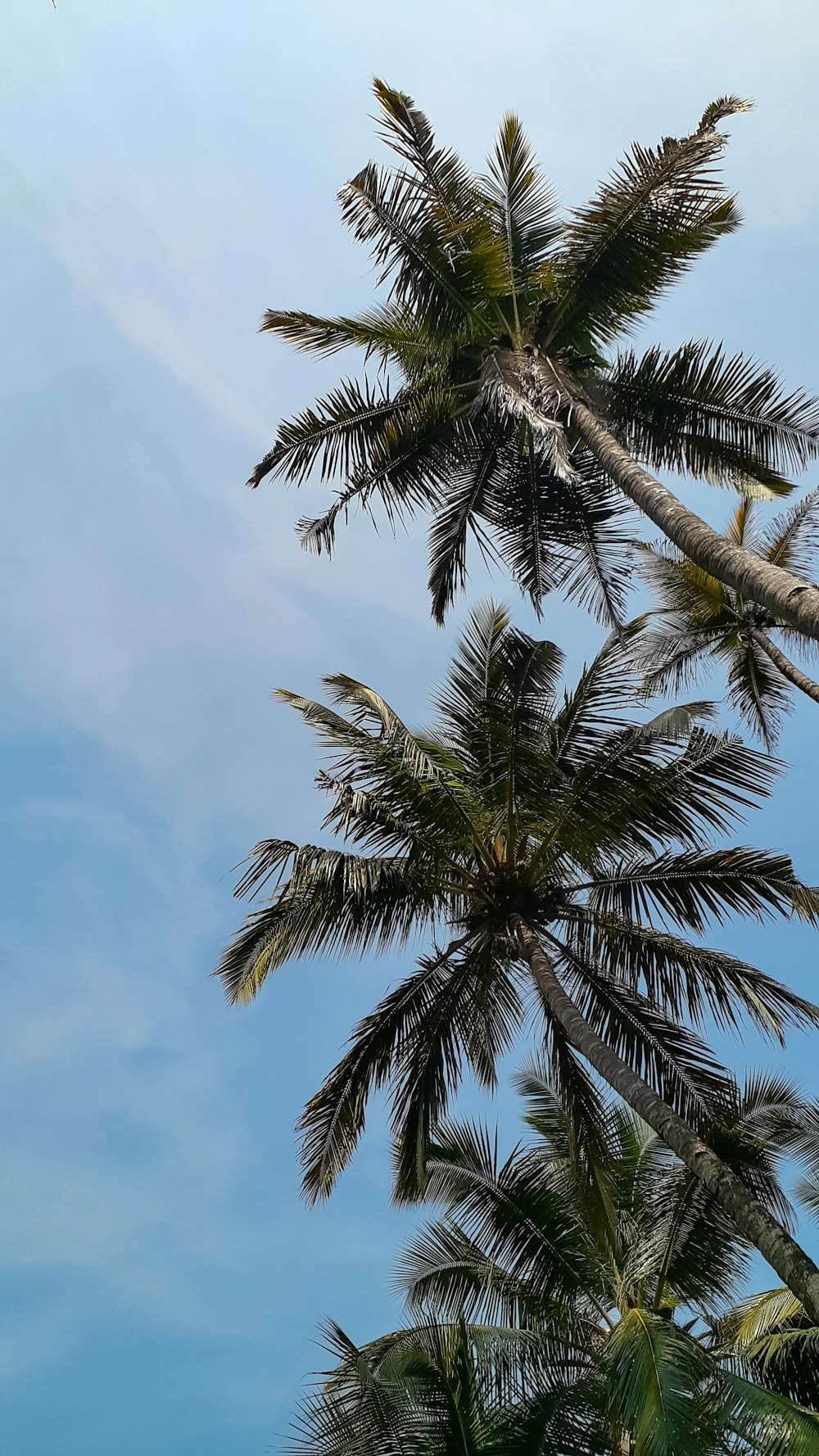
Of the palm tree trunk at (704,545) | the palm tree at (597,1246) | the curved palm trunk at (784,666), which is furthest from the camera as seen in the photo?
the curved palm trunk at (784,666)

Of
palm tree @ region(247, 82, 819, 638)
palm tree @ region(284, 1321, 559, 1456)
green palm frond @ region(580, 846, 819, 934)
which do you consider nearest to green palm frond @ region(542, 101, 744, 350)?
palm tree @ region(247, 82, 819, 638)

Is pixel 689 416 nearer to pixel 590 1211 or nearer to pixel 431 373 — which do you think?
pixel 431 373

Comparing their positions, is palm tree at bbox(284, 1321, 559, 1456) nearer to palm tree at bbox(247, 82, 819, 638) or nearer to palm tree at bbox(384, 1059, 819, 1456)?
palm tree at bbox(384, 1059, 819, 1456)

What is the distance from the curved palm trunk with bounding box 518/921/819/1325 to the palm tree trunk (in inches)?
160

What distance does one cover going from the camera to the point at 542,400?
1062cm

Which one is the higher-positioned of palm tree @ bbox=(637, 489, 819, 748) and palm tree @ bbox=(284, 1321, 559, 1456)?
palm tree @ bbox=(637, 489, 819, 748)

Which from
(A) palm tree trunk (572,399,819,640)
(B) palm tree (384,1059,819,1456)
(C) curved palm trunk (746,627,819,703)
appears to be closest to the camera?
(A) palm tree trunk (572,399,819,640)

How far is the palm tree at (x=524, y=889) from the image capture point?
427 inches

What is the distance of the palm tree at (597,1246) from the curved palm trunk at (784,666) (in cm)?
562

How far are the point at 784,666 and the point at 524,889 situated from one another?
7873 mm

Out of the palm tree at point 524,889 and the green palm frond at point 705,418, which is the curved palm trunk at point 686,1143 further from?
the green palm frond at point 705,418

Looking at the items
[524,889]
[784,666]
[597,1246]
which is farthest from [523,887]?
[784,666]

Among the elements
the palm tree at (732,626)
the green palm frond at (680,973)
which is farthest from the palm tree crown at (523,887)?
the palm tree at (732,626)

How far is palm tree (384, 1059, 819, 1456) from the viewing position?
34.4ft
